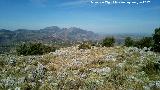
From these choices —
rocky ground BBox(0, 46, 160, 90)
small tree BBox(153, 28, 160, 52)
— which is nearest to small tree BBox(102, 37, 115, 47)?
small tree BBox(153, 28, 160, 52)

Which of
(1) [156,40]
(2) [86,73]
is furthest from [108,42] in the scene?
(2) [86,73]

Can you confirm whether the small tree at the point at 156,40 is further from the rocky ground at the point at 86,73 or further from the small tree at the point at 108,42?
the small tree at the point at 108,42

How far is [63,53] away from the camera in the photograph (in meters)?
60.8

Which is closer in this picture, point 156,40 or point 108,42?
point 156,40

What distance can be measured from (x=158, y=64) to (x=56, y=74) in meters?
19.6

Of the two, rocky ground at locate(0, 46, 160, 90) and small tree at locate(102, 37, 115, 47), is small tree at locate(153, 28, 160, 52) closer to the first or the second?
rocky ground at locate(0, 46, 160, 90)

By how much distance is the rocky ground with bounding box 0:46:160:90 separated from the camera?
1417 inches

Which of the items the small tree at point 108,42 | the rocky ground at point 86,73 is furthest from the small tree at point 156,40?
the small tree at point 108,42

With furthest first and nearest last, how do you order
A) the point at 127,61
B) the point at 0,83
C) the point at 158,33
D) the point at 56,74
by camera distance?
the point at 158,33 < the point at 127,61 < the point at 56,74 < the point at 0,83

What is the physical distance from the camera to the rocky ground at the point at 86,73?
36.0 metres

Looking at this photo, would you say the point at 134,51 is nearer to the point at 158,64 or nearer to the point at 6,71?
the point at 158,64

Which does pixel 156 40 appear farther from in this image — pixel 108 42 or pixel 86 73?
pixel 86 73

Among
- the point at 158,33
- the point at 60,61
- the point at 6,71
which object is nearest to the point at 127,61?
the point at 60,61

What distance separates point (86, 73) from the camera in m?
41.1
